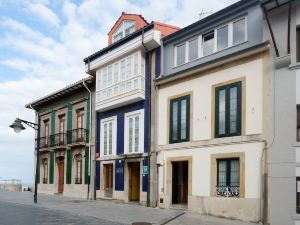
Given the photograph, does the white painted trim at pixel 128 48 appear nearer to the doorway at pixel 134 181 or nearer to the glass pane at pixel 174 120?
the glass pane at pixel 174 120

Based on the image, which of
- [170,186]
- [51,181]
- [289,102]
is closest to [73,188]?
[51,181]

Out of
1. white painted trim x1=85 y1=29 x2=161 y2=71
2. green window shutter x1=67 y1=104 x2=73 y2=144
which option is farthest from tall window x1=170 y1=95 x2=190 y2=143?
green window shutter x1=67 y1=104 x2=73 y2=144

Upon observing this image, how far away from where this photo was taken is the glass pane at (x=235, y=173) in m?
15.6

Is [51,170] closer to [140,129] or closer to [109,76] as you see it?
[109,76]

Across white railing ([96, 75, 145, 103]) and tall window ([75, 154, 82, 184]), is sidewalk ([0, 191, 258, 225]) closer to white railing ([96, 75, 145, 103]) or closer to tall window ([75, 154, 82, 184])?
white railing ([96, 75, 145, 103])

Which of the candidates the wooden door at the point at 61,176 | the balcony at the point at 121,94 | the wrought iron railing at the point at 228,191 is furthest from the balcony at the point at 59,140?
the wrought iron railing at the point at 228,191

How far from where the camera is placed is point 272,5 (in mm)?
14156

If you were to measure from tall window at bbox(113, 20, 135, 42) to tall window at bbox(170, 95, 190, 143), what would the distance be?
662 cm

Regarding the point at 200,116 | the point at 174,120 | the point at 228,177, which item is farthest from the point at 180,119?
the point at 228,177

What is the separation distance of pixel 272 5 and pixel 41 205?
1485 centimetres

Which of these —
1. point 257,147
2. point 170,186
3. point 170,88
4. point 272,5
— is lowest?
point 170,186

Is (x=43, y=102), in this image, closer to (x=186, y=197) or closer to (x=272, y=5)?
(x=186, y=197)

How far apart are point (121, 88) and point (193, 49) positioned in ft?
17.5

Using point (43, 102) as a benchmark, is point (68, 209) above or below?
below
